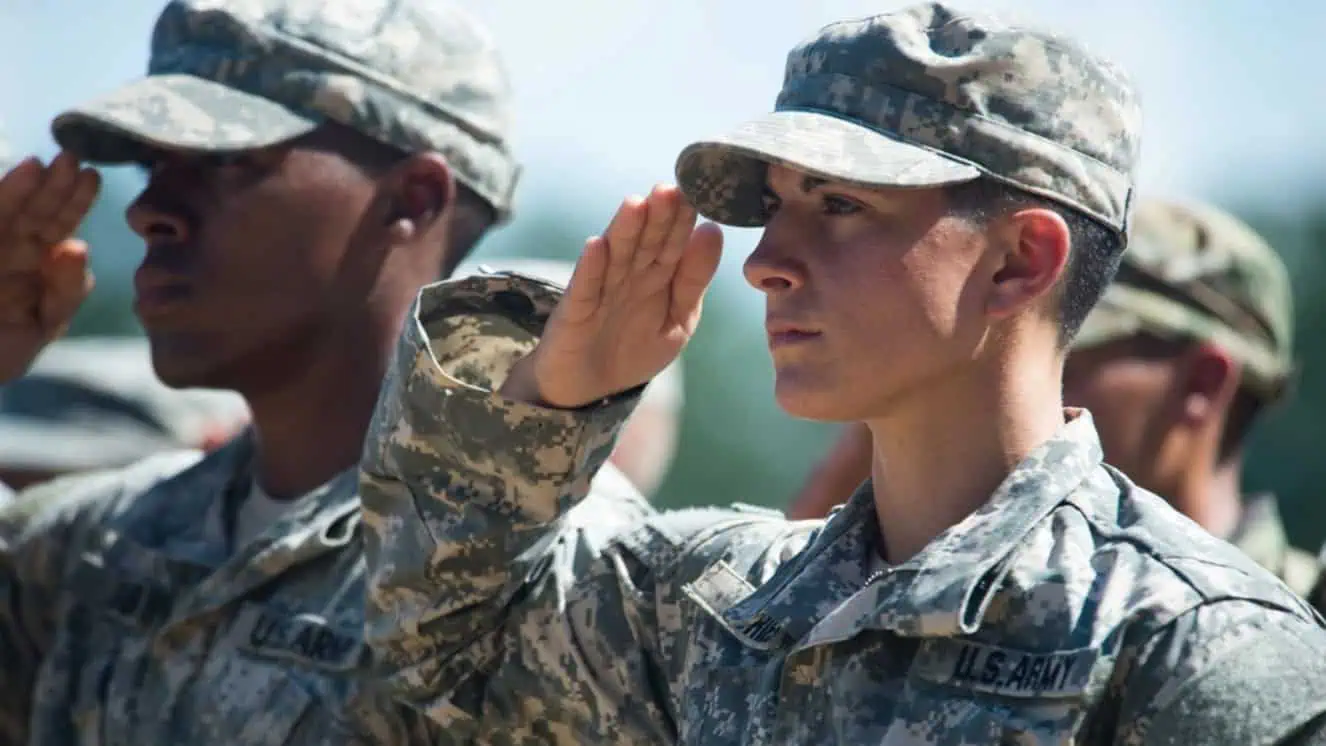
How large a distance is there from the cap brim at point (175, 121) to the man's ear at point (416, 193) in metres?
0.22

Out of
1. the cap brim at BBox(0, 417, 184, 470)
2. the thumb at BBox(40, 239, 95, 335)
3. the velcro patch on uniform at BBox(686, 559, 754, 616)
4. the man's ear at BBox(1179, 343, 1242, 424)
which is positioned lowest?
the cap brim at BBox(0, 417, 184, 470)

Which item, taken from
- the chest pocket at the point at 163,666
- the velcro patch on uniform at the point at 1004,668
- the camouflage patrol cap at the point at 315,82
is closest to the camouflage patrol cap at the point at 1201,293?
the camouflage patrol cap at the point at 315,82

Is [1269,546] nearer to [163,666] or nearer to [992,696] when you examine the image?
[163,666]

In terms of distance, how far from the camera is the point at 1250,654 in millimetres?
2764

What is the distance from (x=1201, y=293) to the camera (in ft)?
18.9

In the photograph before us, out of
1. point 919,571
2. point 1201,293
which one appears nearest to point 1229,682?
point 919,571

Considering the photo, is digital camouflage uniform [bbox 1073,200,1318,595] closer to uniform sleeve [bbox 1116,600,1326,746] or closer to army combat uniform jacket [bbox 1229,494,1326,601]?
army combat uniform jacket [bbox 1229,494,1326,601]

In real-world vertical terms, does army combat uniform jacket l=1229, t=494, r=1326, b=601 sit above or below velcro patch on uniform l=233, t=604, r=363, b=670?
below

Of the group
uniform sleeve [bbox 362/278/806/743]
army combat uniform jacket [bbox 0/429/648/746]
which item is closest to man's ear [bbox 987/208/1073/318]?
uniform sleeve [bbox 362/278/806/743]

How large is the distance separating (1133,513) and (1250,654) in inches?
13.7

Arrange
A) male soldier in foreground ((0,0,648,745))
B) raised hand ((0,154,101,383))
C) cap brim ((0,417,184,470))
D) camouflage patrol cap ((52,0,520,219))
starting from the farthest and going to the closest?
cap brim ((0,417,184,470)), raised hand ((0,154,101,383)), camouflage patrol cap ((52,0,520,219)), male soldier in foreground ((0,0,648,745))

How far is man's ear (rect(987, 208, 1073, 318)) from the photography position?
10.4 feet

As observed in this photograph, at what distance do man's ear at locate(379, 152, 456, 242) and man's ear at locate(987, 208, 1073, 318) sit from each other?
197cm

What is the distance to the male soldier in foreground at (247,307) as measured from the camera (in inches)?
177
